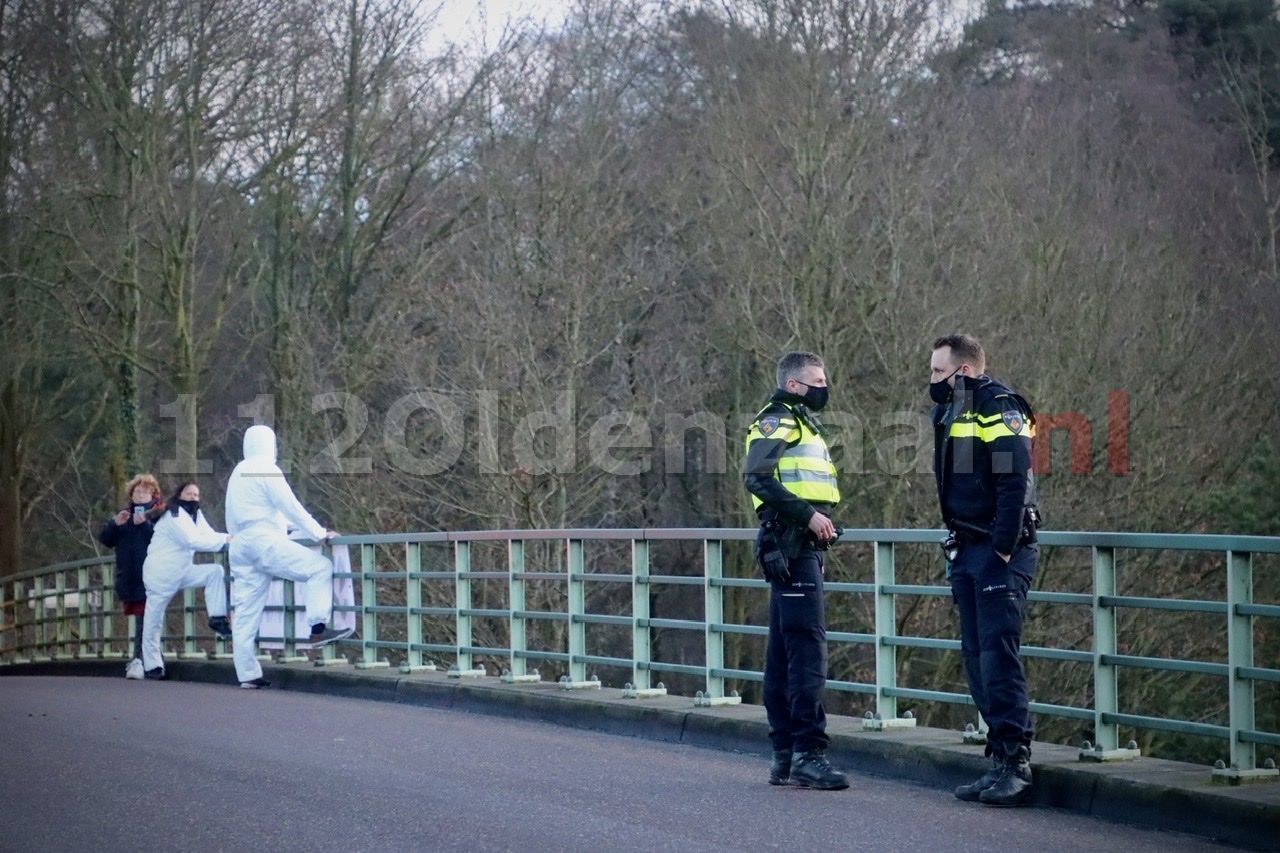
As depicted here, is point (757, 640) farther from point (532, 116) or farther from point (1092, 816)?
point (1092, 816)

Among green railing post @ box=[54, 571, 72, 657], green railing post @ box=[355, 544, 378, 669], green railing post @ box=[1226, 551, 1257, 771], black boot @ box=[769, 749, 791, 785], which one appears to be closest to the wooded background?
green railing post @ box=[54, 571, 72, 657]

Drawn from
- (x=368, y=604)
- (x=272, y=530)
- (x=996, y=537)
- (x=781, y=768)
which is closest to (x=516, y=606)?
(x=368, y=604)

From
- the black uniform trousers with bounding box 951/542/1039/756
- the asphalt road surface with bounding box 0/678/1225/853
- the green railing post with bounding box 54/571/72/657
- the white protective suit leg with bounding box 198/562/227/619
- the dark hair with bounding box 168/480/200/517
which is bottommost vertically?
the green railing post with bounding box 54/571/72/657

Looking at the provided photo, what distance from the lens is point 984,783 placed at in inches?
315

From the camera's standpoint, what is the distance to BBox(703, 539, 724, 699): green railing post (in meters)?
10.9

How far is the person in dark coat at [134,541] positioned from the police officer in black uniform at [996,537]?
11194 millimetres

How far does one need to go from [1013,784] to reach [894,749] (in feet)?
4.10

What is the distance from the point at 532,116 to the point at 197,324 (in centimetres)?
683

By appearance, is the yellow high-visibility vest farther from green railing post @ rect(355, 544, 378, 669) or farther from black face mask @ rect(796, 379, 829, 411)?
green railing post @ rect(355, 544, 378, 669)

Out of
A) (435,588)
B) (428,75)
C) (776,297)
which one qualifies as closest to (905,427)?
(776,297)

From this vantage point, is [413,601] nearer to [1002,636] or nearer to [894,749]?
[894,749]

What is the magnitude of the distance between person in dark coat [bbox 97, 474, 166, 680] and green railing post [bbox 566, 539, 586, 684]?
644 cm

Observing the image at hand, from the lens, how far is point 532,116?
29922 millimetres

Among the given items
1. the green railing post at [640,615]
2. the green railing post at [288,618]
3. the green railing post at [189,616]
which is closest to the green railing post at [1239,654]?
the green railing post at [640,615]
